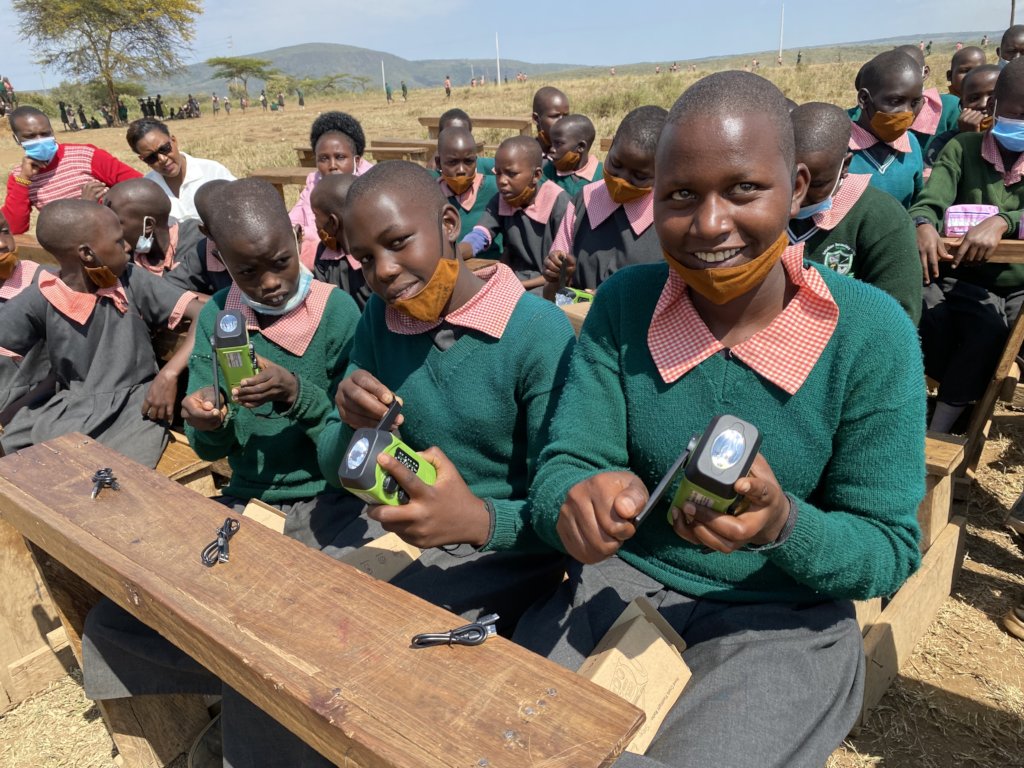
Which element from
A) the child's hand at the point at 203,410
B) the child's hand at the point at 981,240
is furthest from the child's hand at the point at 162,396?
the child's hand at the point at 981,240

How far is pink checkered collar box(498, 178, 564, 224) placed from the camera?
5055 mm

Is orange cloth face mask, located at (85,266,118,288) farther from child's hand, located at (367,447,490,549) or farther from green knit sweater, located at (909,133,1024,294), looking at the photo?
green knit sweater, located at (909,133,1024,294)

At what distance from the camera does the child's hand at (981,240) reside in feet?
10.7

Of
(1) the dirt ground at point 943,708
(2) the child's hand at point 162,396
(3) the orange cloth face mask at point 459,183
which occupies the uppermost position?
(3) the orange cloth face mask at point 459,183

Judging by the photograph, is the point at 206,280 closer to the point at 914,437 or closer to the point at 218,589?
the point at 218,589

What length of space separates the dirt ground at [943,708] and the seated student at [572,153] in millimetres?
3704

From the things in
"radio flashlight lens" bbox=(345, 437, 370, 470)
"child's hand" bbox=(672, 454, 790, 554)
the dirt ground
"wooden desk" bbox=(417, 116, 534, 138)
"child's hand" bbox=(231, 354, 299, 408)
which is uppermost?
"wooden desk" bbox=(417, 116, 534, 138)

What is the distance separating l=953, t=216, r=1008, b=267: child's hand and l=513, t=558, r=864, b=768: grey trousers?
236 centimetres

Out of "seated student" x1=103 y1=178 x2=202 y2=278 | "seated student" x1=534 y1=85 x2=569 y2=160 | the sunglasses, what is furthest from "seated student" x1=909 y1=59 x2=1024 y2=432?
the sunglasses

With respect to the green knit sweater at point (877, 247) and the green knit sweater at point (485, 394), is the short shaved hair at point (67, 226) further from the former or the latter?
the green knit sweater at point (877, 247)

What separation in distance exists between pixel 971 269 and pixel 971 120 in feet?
7.51

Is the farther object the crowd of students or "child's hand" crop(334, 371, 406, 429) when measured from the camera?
"child's hand" crop(334, 371, 406, 429)

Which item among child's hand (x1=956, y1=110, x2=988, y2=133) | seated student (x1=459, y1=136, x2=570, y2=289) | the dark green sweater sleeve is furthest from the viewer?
child's hand (x1=956, y1=110, x2=988, y2=133)

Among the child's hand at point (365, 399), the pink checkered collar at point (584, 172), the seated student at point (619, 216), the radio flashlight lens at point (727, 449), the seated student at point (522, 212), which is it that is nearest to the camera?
the radio flashlight lens at point (727, 449)
